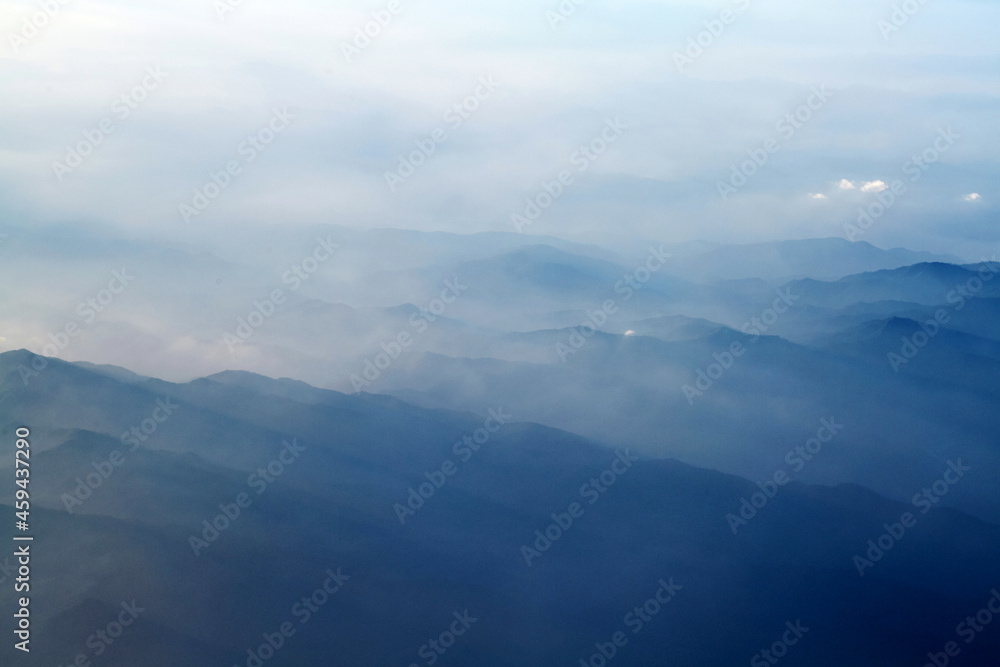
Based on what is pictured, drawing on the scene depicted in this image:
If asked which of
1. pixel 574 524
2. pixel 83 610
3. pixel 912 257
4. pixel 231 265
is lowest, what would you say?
pixel 912 257

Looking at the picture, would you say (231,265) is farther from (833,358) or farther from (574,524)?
(833,358)

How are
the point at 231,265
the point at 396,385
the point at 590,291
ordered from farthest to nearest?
1. the point at 590,291
2. the point at 231,265
3. the point at 396,385

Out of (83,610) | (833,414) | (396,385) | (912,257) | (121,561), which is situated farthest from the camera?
(912,257)

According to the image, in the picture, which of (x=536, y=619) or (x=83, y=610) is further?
(x=536, y=619)

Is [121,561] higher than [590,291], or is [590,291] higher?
[121,561]

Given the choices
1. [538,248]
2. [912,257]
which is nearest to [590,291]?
[538,248]

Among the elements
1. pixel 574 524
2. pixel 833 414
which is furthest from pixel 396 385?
pixel 833 414
